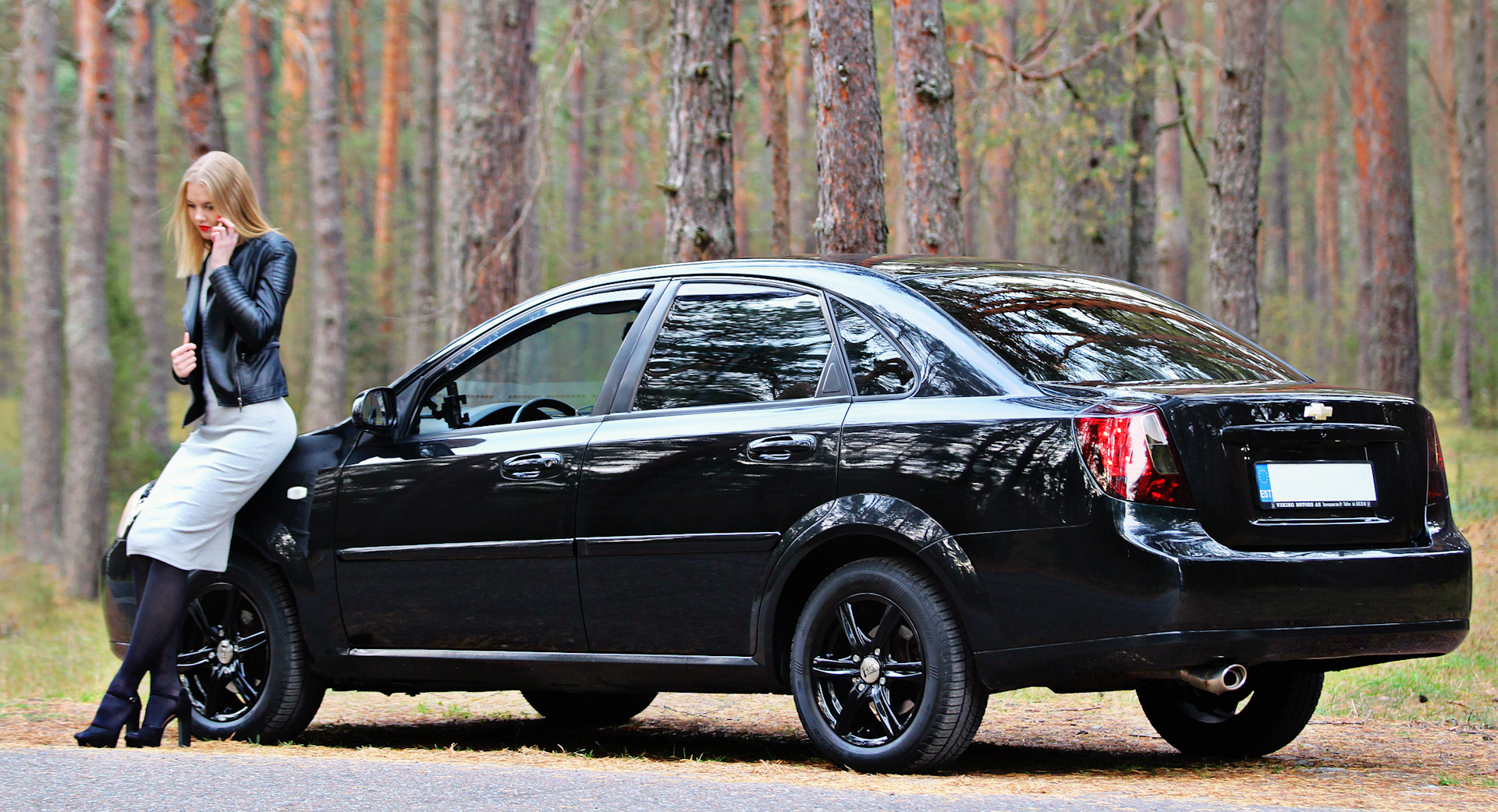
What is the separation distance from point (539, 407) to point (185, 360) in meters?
1.32

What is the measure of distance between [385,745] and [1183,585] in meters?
3.44

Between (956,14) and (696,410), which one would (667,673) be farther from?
(956,14)

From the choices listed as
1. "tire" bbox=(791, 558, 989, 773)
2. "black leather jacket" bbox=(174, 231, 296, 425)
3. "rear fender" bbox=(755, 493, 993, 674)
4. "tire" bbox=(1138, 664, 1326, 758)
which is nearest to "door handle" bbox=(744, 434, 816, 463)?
"rear fender" bbox=(755, 493, 993, 674)

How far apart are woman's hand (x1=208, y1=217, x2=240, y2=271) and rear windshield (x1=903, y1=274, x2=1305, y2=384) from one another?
8.57 feet

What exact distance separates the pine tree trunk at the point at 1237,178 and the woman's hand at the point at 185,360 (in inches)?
431

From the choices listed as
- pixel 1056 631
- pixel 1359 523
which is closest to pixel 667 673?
pixel 1056 631

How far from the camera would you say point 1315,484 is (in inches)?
171

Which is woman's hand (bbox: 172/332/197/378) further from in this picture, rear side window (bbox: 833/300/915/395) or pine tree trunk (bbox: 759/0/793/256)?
pine tree trunk (bbox: 759/0/793/256)

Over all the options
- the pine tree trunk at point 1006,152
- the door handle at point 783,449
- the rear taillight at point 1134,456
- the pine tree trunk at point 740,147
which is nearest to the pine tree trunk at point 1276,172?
the pine tree trunk at point 740,147

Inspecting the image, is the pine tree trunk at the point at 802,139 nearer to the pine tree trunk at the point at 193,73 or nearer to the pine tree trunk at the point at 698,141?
the pine tree trunk at the point at 193,73

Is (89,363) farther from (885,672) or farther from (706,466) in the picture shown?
(885,672)

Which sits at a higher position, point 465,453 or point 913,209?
point 913,209

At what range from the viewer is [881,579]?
15.0 feet

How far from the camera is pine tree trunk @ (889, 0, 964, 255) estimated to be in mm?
9859
